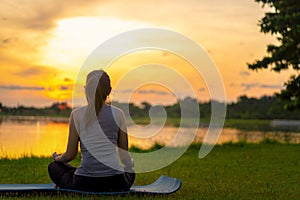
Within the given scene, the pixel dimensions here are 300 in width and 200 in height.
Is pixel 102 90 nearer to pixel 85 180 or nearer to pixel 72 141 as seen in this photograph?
pixel 72 141

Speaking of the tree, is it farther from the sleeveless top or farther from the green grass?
the sleeveless top

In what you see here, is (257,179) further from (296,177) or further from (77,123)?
(77,123)

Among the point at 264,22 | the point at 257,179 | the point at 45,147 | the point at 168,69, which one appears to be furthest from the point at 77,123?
the point at 264,22

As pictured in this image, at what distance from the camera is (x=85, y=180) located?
16.7 feet

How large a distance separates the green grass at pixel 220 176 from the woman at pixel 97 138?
21cm

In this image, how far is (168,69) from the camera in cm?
656

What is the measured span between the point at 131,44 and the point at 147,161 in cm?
499

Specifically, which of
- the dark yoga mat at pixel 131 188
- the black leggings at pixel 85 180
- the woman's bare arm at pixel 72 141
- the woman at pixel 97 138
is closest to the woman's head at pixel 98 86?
the woman at pixel 97 138

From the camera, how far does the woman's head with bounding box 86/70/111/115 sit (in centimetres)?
485

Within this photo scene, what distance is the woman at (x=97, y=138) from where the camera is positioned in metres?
4.88

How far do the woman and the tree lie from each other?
1075 cm

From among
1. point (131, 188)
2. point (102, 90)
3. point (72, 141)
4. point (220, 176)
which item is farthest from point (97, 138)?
point (220, 176)

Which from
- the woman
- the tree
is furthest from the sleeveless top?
the tree

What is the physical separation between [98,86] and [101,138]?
51 cm
